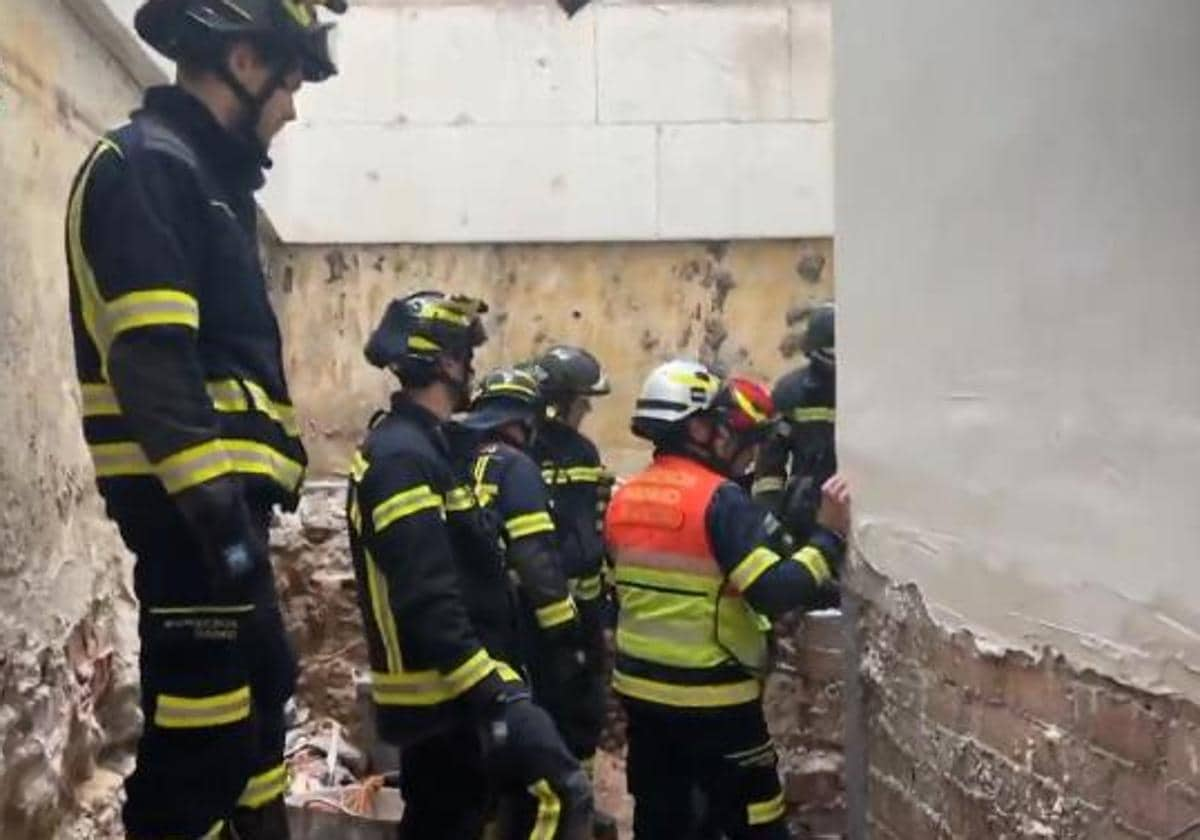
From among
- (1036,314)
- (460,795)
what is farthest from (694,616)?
(1036,314)

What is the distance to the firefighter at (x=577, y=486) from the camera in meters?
7.76

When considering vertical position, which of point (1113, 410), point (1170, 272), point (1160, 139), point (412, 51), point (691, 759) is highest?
point (412, 51)

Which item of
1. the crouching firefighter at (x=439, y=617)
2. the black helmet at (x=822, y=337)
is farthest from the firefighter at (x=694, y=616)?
the black helmet at (x=822, y=337)

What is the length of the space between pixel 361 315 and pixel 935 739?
7005 millimetres

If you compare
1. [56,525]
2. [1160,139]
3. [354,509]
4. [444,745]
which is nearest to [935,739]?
[444,745]

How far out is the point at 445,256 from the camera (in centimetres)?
1072

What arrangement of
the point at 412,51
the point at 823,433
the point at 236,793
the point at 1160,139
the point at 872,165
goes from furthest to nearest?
the point at 412,51, the point at 823,433, the point at 872,165, the point at 236,793, the point at 1160,139

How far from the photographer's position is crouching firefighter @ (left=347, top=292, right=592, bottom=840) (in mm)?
4355

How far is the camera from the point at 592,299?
10.7m

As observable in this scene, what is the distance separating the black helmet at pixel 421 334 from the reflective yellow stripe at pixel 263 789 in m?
1.38

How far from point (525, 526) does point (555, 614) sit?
33 centimetres

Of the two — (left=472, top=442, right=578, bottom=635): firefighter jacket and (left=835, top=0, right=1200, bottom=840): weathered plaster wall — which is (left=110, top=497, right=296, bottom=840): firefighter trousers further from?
(left=472, top=442, right=578, bottom=635): firefighter jacket

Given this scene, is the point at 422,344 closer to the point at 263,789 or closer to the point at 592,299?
the point at 263,789

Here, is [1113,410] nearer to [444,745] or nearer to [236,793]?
[236,793]
